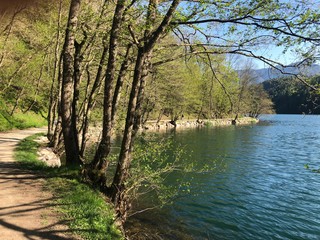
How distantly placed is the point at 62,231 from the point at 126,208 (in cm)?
294

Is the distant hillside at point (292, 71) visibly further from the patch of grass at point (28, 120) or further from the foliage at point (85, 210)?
the patch of grass at point (28, 120)

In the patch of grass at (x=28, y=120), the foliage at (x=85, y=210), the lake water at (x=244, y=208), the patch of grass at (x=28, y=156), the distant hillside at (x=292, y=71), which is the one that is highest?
the distant hillside at (x=292, y=71)

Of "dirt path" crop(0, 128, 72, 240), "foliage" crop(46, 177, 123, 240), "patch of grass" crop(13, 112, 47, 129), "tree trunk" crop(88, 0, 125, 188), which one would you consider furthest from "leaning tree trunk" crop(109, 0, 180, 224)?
"patch of grass" crop(13, 112, 47, 129)

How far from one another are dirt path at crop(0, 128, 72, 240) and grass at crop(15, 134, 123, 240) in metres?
0.28

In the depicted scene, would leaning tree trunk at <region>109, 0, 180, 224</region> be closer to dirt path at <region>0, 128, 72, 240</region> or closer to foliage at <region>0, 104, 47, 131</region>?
dirt path at <region>0, 128, 72, 240</region>

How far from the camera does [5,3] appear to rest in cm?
200

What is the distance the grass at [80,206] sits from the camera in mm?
6223

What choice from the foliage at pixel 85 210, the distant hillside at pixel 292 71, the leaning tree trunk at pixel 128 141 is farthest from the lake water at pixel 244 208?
the foliage at pixel 85 210

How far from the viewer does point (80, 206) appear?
7070mm

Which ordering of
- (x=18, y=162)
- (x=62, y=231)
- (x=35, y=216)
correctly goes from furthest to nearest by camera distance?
(x=18, y=162) → (x=35, y=216) → (x=62, y=231)

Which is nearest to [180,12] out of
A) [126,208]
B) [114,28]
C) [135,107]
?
[114,28]

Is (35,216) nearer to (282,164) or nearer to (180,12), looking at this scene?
(180,12)

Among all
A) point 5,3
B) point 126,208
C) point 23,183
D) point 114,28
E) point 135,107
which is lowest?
point 126,208

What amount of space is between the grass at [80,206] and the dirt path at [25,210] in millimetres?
277
